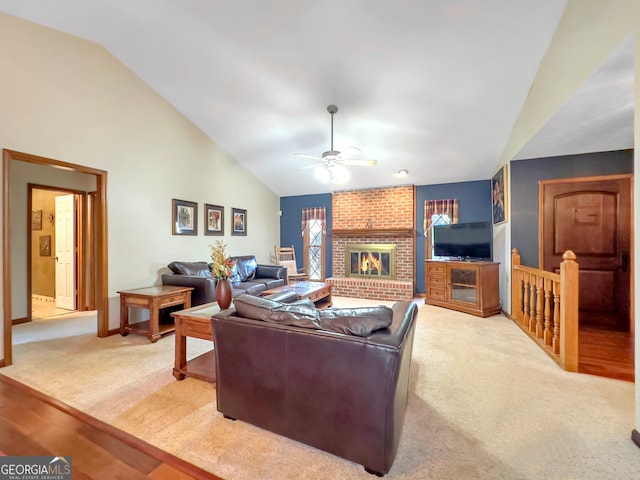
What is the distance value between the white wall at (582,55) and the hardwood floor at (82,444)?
2.58 metres

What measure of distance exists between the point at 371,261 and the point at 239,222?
9.60 ft

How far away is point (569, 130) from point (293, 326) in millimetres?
3618

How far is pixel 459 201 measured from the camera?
18.6 feet

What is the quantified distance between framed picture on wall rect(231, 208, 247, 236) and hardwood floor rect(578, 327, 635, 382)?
Answer: 17.5 ft

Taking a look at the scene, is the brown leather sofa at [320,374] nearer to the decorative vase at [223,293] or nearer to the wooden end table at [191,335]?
the wooden end table at [191,335]

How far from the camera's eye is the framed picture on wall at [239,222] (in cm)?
575

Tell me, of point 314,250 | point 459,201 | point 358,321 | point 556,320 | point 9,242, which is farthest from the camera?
point 314,250

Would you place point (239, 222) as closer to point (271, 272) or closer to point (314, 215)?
point (271, 272)

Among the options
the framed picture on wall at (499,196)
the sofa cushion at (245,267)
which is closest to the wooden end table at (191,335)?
the sofa cushion at (245,267)

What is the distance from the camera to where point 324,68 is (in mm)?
3277

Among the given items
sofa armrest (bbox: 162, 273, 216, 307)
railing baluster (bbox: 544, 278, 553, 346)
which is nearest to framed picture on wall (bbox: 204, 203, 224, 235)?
sofa armrest (bbox: 162, 273, 216, 307)

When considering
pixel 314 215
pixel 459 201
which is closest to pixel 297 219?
pixel 314 215

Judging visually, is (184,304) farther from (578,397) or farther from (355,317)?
(578,397)

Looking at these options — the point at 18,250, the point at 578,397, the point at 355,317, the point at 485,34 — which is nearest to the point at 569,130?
the point at 485,34
